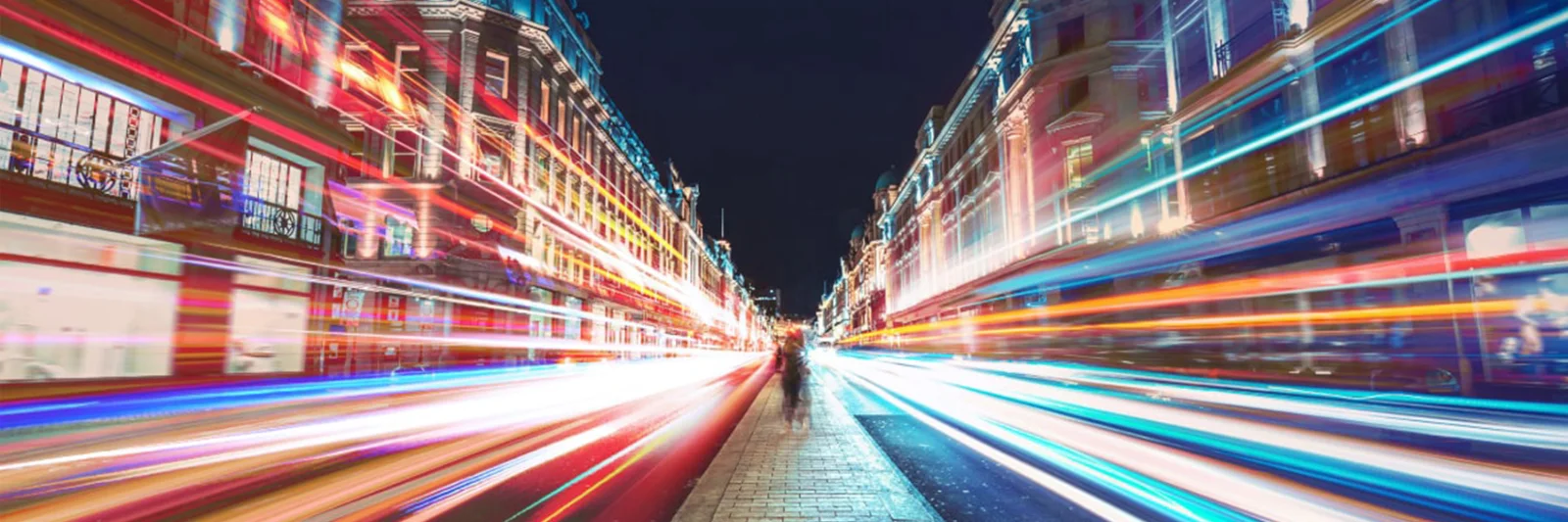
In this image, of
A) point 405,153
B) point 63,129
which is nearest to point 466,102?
point 405,153

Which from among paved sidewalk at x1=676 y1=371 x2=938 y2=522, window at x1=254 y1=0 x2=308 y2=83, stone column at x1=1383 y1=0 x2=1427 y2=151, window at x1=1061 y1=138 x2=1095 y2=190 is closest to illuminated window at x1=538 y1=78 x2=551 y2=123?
window at x1=254 y1=0 x2=308 y2=83

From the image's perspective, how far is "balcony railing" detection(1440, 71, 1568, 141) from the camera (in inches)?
472

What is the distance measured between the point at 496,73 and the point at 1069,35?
78.8ft

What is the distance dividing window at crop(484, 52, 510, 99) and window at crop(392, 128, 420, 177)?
3.64 m

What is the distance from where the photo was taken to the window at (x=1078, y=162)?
30.4 metres

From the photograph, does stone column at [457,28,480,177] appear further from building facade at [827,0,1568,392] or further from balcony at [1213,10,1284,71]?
balcony at [1213,10,1284,71]

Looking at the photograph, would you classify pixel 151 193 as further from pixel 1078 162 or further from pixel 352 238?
pixel 1078 162

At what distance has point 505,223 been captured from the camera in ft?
102

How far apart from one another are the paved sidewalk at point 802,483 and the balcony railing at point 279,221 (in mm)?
11777

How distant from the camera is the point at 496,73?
1252 inches

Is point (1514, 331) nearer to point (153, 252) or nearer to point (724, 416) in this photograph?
point (724, 416)

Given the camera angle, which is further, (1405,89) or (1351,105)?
(1351,105)

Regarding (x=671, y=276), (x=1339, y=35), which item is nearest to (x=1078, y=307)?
(x=1339, y=35)

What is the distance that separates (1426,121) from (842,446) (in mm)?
13483
